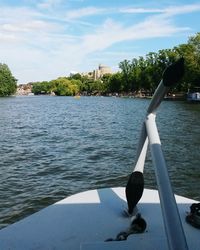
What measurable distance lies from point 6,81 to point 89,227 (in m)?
150

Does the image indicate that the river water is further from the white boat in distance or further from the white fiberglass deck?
the white boat in distance

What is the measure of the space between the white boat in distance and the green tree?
147363 mm

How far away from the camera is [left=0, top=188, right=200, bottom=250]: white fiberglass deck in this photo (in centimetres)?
308

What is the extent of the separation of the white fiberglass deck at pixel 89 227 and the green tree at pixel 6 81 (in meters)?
147

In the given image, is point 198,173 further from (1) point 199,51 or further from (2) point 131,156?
(1) point 199,51

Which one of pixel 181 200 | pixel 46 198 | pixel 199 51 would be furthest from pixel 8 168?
pixel 199 51

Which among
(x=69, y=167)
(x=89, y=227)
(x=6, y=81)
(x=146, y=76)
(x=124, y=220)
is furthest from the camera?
(x=6, y=81)

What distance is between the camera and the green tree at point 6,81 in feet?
484

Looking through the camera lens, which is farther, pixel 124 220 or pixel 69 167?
pixel 69 167

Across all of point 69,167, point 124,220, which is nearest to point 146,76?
point 69,167

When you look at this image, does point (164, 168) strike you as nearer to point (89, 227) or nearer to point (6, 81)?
point (89, 227)

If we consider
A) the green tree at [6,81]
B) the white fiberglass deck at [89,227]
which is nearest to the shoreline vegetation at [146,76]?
the green tree at [6,81]

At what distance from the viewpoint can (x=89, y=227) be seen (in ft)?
11.5

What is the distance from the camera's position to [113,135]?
1117 inches
